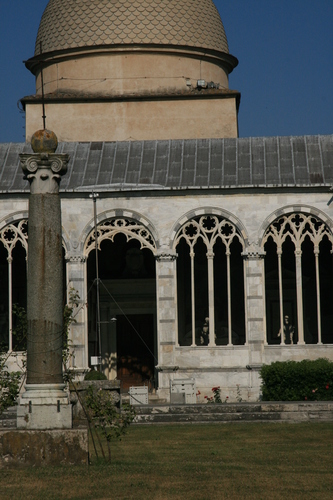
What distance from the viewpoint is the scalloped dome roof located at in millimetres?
40438

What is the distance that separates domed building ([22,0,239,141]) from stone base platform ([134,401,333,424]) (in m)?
16.1

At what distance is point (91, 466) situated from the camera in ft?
53.3

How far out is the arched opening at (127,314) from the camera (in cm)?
3684

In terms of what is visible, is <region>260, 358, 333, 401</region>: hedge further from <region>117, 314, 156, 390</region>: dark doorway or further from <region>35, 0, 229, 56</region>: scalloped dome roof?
<region>35, 0, 229, 56</region>: scalloped dome roof

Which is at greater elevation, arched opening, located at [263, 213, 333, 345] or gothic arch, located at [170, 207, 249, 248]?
gothic arch, located at [170, 207, 249, 248]

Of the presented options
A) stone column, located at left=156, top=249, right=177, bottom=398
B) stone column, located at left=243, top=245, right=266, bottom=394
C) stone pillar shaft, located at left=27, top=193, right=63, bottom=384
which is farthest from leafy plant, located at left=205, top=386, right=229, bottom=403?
stone pillar shaft, located at left=27, top=193, right=63, bottom=384

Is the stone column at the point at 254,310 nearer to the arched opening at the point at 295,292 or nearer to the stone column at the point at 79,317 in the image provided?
the arched opening at the point at 295,292

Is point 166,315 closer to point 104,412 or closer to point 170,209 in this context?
point 170,209

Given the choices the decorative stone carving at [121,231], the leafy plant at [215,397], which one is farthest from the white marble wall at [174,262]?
the leafy plant at [215,397]

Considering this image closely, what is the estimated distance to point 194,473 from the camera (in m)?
15.6

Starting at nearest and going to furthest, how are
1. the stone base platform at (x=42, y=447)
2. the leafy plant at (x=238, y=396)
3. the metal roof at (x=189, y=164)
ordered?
the stone base platform at (x=42, y=447) → the leafy plant at (x=238, y=396) → the metal roof at (x=189, y=164)

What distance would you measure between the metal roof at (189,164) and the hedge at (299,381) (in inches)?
245

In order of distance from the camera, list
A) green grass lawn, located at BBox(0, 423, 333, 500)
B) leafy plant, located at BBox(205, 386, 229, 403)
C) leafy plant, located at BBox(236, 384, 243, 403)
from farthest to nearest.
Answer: leafy plant, located at BBox(236, 384, 243, 403)
leafy plant, located at BBox(205, 386, 229, 403)
green grass lawn, located at BBox(0, 423, 333, 500)

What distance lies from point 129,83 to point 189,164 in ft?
22.2
